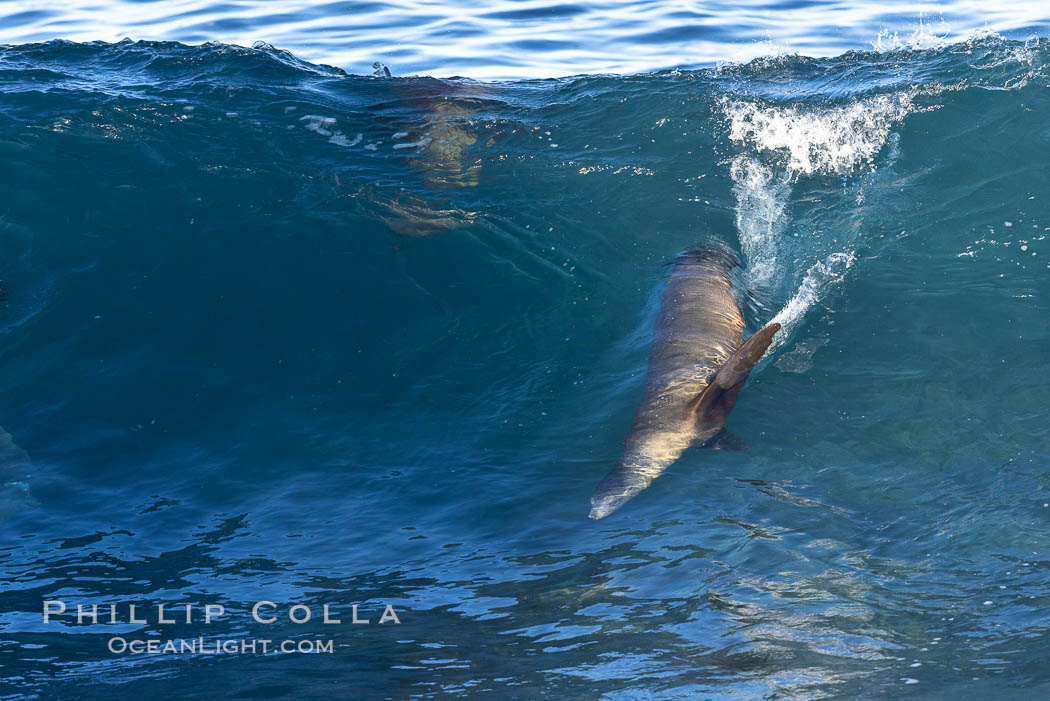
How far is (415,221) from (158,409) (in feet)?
10.2

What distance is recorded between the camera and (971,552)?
5.27 m

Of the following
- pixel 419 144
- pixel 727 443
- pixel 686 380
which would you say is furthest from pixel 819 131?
pixel 727 443

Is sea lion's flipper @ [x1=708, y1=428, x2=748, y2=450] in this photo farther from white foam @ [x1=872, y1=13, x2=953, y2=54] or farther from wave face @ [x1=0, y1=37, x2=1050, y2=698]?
white foam @ [x1=872, y1=13, x2=953, y2=54]

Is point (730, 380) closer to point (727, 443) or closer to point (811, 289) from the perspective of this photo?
point (727, 443)

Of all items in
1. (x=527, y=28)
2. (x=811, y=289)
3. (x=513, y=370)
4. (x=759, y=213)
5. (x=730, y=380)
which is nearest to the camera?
(x=730, y=380)

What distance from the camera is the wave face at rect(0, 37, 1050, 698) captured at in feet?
15.8

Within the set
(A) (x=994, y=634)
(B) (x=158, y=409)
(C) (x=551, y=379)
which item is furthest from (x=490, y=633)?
(B) (x=158, y=409)

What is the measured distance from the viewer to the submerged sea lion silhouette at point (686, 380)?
6168 mm

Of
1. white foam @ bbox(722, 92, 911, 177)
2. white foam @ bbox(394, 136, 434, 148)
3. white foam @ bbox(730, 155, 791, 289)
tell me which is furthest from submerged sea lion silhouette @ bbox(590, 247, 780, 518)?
Answer: white foam @ bbox(394, 136, 434, 148)

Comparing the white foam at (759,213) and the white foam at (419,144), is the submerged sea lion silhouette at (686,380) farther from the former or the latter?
the white foam at (419,144)

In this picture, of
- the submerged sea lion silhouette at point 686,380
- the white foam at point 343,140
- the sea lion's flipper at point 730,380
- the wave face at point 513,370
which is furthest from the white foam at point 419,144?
the sea lion's flipper at point 730,380

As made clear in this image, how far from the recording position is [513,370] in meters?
7.74

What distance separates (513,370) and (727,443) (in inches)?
78.9

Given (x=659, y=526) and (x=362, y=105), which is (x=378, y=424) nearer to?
(x=659, y=526)
